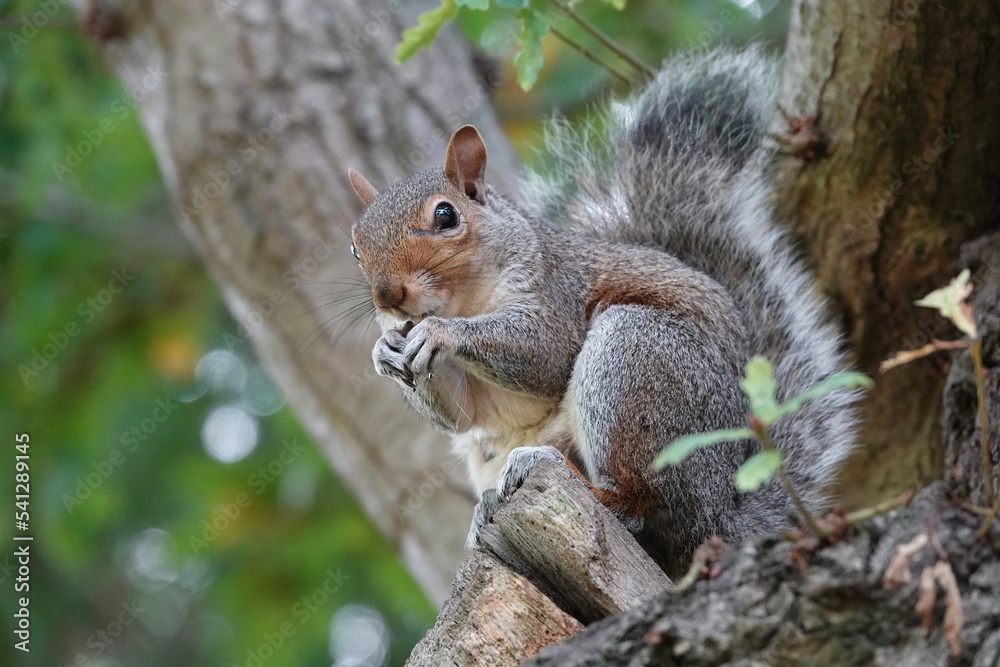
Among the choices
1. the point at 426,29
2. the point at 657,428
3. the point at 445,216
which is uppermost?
the point at 426,29

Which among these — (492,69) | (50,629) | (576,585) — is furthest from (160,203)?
(576,585)

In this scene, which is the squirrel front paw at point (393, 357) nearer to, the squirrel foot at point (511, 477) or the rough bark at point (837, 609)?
the squirrel foot at point (511, 477)

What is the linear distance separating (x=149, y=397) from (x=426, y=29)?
104 inches

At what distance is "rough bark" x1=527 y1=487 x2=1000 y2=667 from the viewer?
1066 millimetres

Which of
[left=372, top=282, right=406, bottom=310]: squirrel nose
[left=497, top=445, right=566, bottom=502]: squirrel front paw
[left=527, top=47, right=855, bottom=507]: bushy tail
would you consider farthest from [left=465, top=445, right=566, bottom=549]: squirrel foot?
[left=527, top=47, right=855, bottom=507]: bushy tail

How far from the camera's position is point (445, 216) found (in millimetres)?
2205

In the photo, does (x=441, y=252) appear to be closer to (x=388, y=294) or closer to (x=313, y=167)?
(x=388, y=294)

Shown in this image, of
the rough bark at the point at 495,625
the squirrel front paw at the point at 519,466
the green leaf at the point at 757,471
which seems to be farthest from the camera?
the squirrel front paw at the point at 519,466

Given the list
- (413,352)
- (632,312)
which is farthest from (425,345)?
(632,312)

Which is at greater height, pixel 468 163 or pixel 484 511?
pixel 468 163

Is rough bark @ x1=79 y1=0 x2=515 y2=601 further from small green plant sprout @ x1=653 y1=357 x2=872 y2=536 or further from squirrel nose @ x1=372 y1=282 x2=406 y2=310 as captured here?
small green plant sprout @ x1=653 y1=357 x2=872 y2=536

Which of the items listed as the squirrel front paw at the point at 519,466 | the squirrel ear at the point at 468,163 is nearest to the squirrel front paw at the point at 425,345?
the squirrel front paw at the point at 519,466

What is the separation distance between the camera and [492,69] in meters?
3.25

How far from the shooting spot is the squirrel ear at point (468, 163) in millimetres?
2320
